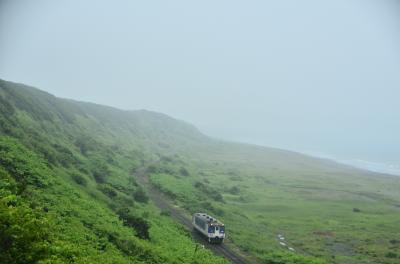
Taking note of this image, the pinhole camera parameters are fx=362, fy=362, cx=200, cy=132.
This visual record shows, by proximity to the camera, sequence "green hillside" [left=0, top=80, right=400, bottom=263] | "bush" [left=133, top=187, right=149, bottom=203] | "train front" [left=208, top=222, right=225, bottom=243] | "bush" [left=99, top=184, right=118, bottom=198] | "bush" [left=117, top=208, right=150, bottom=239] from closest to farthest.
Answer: "green hillside" [left=0, top=80, right=400, bottom=263]
"bush" [left=117, top=208, right=150, bottom=239]
"train front" [left=208, top=222, right=225, bottom=243]
"bush" [left=99, top=184, right=118, bottom=198]
"bush" [left=133, top=187, right=149, bottom=203]

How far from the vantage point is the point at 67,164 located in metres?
48.1

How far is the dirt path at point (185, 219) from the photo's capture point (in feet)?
136

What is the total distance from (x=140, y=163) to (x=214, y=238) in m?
60.8

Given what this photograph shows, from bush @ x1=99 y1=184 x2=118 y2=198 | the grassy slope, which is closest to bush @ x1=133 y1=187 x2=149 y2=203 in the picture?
the grassy slope

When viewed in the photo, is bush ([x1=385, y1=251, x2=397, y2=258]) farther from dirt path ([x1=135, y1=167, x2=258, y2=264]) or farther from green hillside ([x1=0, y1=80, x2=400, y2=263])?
dirt path ([x1=135, y1=167, x2=258, y2=264])

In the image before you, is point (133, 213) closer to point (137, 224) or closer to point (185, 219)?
point (137, 224)

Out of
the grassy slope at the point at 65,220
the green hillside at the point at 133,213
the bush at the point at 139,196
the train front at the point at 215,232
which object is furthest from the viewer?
the bush at the point at 139,196

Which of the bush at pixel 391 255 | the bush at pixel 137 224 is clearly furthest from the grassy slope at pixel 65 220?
the bush at pixel 391 255

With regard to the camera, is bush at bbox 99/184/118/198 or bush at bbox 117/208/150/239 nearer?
bush at bbox 117/208/150/239

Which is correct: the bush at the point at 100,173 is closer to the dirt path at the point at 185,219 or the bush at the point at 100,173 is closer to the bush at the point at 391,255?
the dirt path at the point at 185,219

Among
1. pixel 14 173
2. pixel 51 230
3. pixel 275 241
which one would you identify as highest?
pixel 14 173

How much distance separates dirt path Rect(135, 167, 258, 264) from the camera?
Result: 41375 millimetres

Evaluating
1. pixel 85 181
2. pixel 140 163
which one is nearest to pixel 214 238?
pixel 85 181

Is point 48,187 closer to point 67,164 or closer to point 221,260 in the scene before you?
point 67,164
